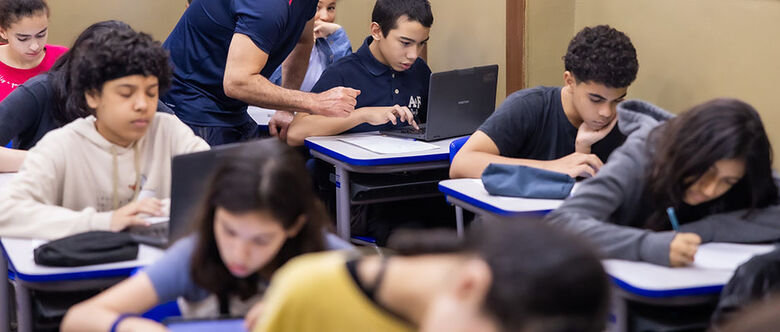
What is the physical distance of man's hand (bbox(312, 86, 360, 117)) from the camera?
12.2 feet

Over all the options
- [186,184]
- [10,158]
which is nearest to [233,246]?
[186,184]

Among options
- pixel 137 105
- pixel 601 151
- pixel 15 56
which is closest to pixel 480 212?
pixel 601 151

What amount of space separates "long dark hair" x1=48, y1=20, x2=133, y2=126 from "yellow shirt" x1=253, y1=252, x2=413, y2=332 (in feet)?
5.20

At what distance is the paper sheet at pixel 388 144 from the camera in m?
3.50

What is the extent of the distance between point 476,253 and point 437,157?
243 centimetres

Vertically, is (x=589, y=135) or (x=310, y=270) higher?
(x=310, y=270)

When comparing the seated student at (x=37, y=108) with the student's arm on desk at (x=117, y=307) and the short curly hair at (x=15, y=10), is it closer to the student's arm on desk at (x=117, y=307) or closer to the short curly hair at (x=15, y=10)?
the short curly hair at (x=15, y=10)

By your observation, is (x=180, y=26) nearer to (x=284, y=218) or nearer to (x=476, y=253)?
(x=284, y=218)

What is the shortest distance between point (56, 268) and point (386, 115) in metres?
1.93

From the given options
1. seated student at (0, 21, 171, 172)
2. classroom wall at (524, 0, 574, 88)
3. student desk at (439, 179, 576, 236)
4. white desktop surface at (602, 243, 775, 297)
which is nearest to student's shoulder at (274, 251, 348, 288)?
white desktop surface at (602, 243, 775, 297)

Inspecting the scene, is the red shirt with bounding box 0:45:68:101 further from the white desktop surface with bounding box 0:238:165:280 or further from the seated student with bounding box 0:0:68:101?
the white desktop surface with bounding box 0:238:165:280

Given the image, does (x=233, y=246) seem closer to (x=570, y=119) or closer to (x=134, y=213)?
(x=134, y=213)

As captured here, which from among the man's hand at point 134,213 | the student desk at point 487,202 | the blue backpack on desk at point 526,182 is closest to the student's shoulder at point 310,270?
the man's hand at point 134,213

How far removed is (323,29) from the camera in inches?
188
